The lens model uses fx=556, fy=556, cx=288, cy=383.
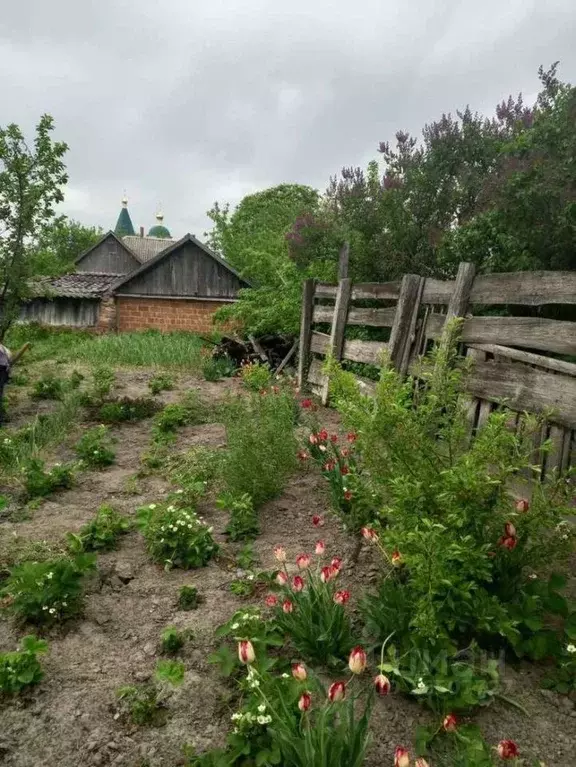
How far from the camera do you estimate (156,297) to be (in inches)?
890

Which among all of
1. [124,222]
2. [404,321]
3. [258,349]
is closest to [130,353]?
[258,349]

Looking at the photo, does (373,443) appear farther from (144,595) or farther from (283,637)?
(144,595)

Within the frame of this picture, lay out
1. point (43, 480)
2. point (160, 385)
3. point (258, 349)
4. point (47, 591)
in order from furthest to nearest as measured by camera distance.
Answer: point (258, 349) < point (160, 385) < point (43, 480) < point (47, 591)

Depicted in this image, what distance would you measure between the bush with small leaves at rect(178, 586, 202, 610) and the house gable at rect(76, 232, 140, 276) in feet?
123

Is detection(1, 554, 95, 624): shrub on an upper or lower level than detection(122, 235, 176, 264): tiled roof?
lower

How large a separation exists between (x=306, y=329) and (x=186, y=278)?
15000 mm

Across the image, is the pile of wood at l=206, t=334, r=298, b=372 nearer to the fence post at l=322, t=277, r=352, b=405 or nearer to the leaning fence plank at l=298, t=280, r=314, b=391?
the leaning fence plank at l=298, t=280, r=314, b=391

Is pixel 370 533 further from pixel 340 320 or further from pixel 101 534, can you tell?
pixel 340 320

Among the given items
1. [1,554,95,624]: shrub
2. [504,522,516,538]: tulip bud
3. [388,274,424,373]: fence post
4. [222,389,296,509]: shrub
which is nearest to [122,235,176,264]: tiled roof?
[388,274,424,373]: fence post

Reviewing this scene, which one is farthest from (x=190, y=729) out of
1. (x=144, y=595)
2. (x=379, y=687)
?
(x=144, y=595)

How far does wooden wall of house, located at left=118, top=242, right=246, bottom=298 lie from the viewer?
74.3 feet

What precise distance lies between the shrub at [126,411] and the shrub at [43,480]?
7.21ft

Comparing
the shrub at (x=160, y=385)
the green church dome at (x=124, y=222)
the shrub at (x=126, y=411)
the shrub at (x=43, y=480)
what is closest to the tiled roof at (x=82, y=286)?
the shrub at (x=160, y=385)

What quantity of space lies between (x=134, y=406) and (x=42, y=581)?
4.66 m
